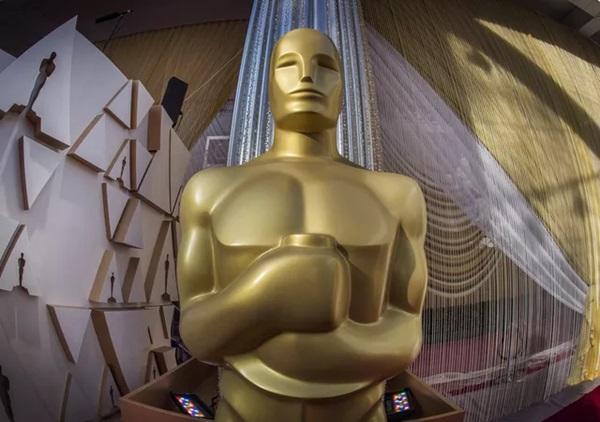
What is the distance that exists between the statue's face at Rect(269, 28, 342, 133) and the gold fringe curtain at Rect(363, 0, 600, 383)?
2082 millimetres

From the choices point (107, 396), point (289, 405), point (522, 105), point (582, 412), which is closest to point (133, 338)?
point (107, 396)

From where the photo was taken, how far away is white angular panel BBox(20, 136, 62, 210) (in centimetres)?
175

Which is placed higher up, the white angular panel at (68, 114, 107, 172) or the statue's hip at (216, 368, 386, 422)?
the white angular panel at (68, 114, 107, 172)

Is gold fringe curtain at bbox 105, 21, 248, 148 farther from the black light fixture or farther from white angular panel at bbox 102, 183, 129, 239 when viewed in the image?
white angular panel at bbox 102, 183, 129, 239

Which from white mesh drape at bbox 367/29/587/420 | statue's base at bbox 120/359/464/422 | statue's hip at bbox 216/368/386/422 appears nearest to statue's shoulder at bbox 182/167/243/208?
statue's hip at bbox 216/368/386/422

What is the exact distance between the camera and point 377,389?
37.6 inches

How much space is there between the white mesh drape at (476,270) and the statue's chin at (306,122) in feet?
5.14

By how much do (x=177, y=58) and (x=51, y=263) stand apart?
2.01 metres

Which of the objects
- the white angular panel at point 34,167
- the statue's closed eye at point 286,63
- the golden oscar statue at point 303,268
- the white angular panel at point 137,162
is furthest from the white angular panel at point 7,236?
the statue's closed eye at point 286,63

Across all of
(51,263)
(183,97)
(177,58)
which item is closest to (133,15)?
(177,58)

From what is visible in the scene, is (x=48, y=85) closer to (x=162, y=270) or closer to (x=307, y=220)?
(x=162, y=270)

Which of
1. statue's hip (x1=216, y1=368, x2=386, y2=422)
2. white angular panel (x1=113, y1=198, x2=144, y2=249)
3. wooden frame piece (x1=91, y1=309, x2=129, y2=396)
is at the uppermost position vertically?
white angular panel (x1=113, y1=198, x2=144, y2=249)

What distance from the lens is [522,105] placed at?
3123 mm

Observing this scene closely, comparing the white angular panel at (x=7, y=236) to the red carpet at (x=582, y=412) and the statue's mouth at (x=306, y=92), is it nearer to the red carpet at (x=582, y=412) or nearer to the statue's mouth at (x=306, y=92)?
the statue's mouth at (x=306, y=92)
